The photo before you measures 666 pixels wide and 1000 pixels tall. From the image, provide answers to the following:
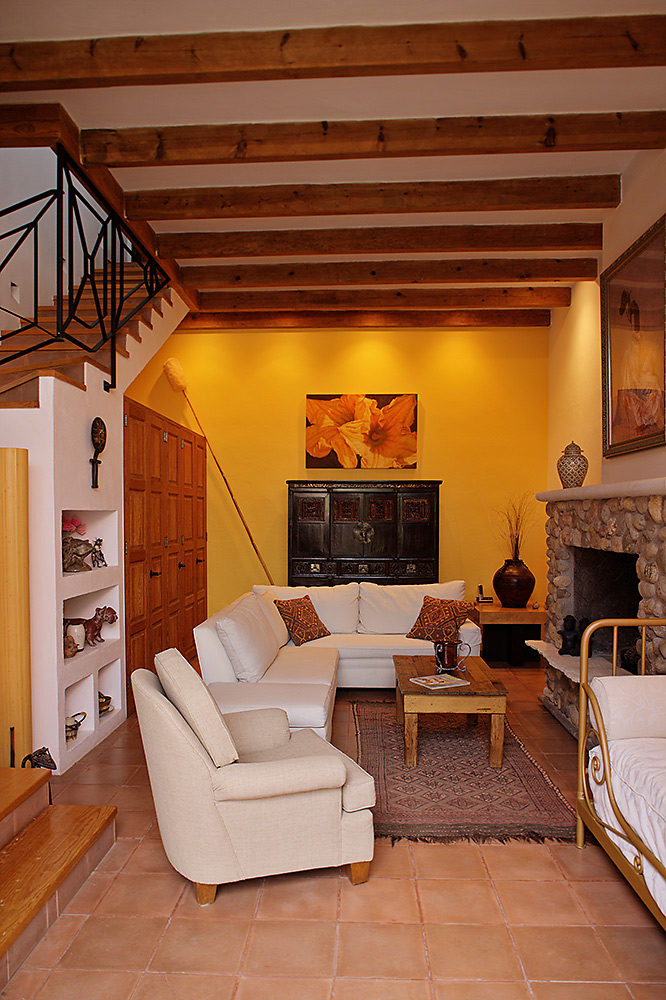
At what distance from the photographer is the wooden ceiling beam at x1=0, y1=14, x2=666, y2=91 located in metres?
3.33

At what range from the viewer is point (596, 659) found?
5.07 meters

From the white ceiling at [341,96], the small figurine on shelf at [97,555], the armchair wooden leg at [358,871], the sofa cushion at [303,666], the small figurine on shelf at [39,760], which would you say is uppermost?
the white ceiling at [341,96]

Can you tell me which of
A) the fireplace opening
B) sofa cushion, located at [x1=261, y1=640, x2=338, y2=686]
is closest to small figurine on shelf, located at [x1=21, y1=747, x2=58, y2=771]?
sofa cushion, located at [x1=261, y1=640, x2=338, y2=686]

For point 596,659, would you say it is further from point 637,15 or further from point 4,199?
point 4,199

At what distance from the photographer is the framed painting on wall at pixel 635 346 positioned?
443 cm

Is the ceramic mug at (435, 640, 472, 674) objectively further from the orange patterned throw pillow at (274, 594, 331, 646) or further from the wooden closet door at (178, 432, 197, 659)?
the wooden closet door at (178, 432, 197, 659)

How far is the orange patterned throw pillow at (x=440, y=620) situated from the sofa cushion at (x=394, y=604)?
0.14 meters

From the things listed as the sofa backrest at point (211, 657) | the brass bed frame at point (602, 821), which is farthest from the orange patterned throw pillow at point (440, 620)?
the brass bed frame at point (602, 821)

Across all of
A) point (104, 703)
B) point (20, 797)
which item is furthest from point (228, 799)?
point (104, 703)

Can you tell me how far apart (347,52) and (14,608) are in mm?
3247

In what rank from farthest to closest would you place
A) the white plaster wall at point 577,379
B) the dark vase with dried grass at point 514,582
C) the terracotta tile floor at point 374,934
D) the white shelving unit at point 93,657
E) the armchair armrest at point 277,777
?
the dark vase with dried grass at point 514,582, the white plaster wall at point 577,379, the white shelving unit at point 93,657, the armchair armrest at point 277,777, the terracotta tile floor at point 374,934

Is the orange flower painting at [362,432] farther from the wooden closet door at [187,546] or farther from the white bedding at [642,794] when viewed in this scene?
the white bedding at [642,794]

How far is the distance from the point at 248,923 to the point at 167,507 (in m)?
4.31

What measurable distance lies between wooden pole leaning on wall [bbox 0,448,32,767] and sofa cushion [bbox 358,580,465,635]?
3092 millimetres
